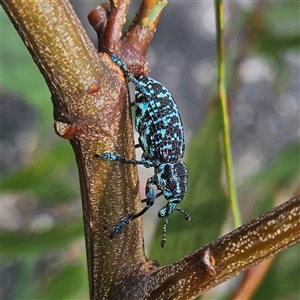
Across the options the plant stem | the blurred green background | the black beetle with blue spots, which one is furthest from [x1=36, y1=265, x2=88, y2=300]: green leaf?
the plant stem

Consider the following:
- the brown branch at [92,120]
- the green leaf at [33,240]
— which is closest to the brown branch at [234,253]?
the brown branch at [92,120]

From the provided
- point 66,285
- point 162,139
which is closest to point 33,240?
point 66,285

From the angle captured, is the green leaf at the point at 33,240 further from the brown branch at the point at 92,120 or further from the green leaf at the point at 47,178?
the brown branch at the point at 92,120

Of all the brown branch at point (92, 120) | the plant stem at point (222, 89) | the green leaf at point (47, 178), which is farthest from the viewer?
the green leaf at point (47, 178)

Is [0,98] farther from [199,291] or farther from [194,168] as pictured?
[199,291]

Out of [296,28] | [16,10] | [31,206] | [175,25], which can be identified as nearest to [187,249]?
[16,10]

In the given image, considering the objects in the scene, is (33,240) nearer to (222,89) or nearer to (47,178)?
(47,178)
